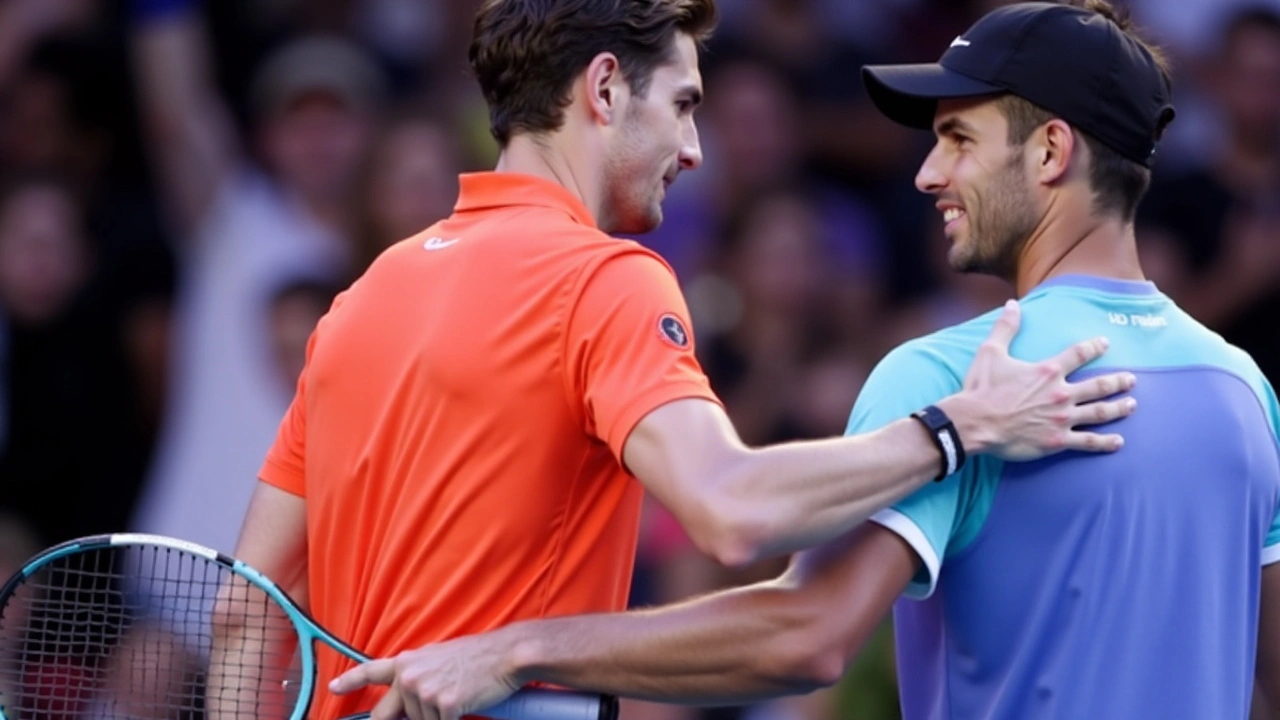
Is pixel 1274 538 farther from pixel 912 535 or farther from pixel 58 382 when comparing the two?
pixel 58 382

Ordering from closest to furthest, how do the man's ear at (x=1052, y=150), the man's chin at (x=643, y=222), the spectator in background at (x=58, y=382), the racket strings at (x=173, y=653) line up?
the man's ear at (x=1052, y=150)
the racket strings at (x=173, y=653)
the man's chin at (x=643, y=222)
the spectator in background at (x=58, y=382)

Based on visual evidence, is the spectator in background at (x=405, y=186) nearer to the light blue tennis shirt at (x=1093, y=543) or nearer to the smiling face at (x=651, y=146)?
the smiling face at (x=651, y=146)

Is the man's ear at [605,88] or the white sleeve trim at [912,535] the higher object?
the man's ear at [605,88]

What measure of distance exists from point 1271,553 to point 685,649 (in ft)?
3.74

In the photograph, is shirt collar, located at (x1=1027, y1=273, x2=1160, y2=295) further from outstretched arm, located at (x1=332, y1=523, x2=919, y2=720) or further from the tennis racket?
the tennis racket

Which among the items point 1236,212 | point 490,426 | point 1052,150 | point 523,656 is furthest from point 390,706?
point 1236,212

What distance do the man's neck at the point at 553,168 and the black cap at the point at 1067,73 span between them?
0.58 metres

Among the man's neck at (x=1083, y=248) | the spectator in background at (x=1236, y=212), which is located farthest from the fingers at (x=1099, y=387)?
the spectator in background at (x=1236, y=212)

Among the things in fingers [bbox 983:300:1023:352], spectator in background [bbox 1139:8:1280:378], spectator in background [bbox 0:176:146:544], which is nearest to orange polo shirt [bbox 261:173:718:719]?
fingers [bbox 983:300:1023:352]

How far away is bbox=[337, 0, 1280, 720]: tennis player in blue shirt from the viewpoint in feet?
10.2

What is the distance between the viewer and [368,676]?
3115mm

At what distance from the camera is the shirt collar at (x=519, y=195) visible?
3.44 metres

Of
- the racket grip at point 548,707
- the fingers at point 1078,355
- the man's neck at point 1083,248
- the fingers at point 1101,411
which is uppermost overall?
the man's neck at point 1083,248

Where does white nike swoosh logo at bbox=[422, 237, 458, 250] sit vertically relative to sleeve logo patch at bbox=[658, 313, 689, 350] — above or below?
above
